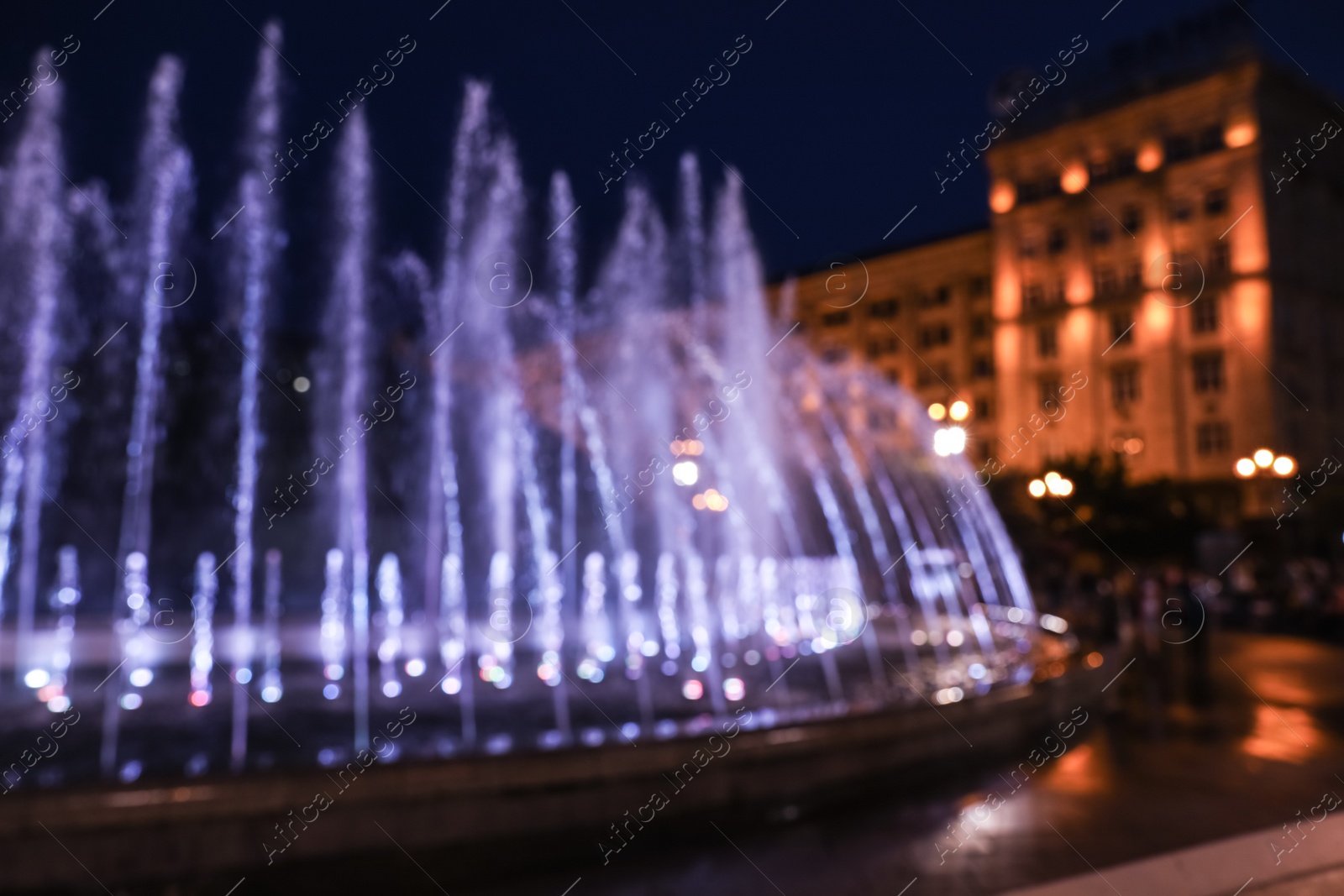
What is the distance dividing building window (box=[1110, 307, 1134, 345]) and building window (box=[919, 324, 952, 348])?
8.89 meters

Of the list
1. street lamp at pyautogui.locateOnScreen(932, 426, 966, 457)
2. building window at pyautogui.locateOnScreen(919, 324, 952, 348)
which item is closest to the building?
building window at pyautogui.locateOnScreen(919, 324, 952, 348)

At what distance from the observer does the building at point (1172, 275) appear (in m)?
39.2

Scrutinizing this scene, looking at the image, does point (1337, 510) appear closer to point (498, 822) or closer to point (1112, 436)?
point (1112, 436)

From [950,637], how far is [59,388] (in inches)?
707

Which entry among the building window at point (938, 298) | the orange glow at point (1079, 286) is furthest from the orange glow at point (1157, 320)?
the building window at point (938, 298)

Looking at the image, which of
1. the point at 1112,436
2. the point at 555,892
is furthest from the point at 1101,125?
the point at 555,892

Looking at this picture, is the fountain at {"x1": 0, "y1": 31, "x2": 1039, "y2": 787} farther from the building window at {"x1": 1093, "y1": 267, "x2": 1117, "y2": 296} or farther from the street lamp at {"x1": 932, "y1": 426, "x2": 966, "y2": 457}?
the building window at {"x1": 1093, "y1": 267, "x2": 1117, "y2": 296}

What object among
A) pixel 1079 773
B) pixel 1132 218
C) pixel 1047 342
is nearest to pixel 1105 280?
pixel 1132 218

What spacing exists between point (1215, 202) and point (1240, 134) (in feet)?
8.34

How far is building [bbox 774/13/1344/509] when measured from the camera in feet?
128

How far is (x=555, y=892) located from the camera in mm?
4461

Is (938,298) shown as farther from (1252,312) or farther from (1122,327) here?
(1252,312)

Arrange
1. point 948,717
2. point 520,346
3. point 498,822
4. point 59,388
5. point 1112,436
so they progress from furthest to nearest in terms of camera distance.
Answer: point 1112,436 → point 520,346 → point 59,388 → point 948,717 → point 498,822

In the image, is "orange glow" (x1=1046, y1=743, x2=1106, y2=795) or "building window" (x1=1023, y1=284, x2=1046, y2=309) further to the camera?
"building window" (x1=1023, y1=284, x2=1046, y2=309)
